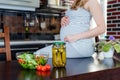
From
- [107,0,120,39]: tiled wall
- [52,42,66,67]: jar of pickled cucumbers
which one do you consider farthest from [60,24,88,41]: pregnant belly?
[107,0,120,39]: tiled wall

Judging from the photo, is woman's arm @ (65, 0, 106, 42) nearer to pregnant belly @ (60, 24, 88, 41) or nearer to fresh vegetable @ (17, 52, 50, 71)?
pregnant belly @ (60, 24, 88, 41)

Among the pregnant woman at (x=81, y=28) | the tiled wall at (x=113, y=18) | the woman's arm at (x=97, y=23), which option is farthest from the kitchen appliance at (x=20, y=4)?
the woman's arm at (x=97, y=23)

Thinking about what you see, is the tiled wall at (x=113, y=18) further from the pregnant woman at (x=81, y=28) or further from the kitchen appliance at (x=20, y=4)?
the pregnant woman at (x=81, y=28)

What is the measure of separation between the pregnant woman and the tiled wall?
5.54 feet

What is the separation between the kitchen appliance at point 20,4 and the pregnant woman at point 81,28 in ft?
5.68

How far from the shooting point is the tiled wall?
10.7 feet

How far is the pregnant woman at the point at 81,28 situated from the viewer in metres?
1.61

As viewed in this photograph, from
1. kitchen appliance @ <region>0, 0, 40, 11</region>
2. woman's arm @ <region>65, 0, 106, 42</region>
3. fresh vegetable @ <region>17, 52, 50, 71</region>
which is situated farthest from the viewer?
kitchen appliance @ <region>0, 0, 40, 11</region>

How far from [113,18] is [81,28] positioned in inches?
71.9

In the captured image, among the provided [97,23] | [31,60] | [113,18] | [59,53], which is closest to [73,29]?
[97,23]

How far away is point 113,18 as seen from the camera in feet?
11.1

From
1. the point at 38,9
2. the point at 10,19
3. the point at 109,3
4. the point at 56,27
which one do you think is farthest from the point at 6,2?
the point at 109,3

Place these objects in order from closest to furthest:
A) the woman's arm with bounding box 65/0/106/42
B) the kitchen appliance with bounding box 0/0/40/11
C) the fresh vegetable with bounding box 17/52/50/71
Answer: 1. the fresh vegetable with bounding box 17/52/50/71
2. the woman's arm with bounding box 65/0/106/42
3. the kitchen appliance with bounding box 0/0/40/11

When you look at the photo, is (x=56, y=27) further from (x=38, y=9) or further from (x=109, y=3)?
(x=109, y=3)
